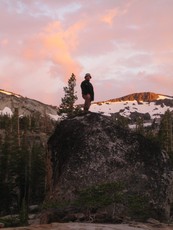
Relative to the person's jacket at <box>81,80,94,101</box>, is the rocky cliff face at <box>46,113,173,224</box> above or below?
below

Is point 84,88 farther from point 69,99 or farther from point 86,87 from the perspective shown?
point 69,99

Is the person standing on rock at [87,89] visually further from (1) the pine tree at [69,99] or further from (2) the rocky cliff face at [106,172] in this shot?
(1) the pine tree at [69,99]

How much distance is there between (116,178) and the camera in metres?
18.5

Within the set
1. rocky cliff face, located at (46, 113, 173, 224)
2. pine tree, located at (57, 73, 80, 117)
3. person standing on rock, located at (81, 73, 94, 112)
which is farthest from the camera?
pine tree, located at (57, 73, 80, 117)

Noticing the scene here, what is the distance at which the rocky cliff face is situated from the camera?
1741cm

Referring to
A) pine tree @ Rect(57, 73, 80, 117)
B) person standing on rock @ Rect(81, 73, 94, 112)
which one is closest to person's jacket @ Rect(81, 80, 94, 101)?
person standing on rock @ Rect(81, 73, 94, 112)

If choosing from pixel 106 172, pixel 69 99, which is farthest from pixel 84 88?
pixel 69 99

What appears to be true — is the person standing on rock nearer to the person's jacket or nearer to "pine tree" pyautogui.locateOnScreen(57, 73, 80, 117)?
the person's jacket

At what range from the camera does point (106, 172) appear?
18703 mm

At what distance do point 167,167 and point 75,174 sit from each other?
15.3 feet

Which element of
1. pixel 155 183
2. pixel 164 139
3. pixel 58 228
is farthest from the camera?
pixel 164 139

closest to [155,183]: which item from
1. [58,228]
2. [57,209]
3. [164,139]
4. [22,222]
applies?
[57,209]

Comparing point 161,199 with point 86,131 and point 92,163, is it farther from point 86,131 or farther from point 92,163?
point 86,131

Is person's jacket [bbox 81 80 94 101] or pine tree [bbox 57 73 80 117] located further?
pine tree [bbox 57 73 80 117]
